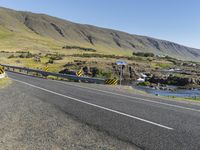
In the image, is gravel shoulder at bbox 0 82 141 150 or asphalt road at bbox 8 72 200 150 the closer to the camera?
gravel shoulder at bbox 0 82 141 150

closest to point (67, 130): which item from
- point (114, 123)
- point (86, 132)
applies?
point (86, 132)

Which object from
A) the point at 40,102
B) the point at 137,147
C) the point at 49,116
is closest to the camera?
the point at 137,147

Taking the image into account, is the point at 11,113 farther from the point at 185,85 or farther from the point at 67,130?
the point at 185,85

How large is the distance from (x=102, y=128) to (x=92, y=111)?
3.07 metres

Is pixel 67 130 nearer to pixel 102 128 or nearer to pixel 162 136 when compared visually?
pixel 102 128

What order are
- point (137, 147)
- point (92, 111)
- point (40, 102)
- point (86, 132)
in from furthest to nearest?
point (40, 102) → point (92, 111) → point (86, 132) → point (137, 147)

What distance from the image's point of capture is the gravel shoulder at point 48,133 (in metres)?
7.52

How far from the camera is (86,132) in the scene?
8.96m

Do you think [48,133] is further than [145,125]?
No

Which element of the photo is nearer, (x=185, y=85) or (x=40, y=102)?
(x=40, y=102)

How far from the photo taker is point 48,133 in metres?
8.81

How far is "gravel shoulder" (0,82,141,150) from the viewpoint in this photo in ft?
24.7

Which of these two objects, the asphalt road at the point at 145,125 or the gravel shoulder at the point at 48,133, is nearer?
the gravel shoulder at the point at 48,133

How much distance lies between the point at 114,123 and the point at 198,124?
2772mm
